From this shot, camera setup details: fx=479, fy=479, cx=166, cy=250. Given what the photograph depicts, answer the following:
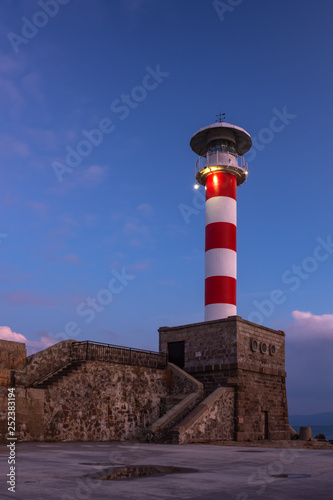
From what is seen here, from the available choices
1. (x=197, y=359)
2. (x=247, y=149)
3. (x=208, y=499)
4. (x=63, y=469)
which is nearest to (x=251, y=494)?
(x=208, y=499)

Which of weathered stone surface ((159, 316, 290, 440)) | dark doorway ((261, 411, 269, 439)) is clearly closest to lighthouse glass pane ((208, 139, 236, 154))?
weathered stone surface ((159, 316, 290, 440))

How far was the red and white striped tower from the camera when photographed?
25844 millimetres

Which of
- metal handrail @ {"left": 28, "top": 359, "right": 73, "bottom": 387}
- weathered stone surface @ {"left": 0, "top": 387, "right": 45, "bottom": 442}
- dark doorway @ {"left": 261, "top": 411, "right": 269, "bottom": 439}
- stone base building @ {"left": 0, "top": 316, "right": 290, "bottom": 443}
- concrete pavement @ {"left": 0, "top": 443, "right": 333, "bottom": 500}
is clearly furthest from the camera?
dark doorway @ {"left": 261, "top": 411, "right": 269, "bottom": 439}

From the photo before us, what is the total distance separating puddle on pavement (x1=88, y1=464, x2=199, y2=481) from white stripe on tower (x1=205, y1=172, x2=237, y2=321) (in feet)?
59.2

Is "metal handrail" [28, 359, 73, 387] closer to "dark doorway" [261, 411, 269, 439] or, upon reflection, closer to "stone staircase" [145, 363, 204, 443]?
"stone staircase" [145, 363, 204, 443]

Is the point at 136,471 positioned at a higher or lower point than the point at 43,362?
lower

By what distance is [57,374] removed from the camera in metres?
16.5

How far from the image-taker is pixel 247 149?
31.5 metres

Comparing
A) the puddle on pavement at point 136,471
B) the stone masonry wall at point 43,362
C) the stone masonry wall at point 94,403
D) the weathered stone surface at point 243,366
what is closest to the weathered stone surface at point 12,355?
the stone masonry wall at point 43,362

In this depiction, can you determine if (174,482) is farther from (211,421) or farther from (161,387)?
(161,387)

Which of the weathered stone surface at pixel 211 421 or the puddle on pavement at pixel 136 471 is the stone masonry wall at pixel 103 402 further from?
the puddle on pavement at pixel 136 471

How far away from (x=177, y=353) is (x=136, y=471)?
1649 cm

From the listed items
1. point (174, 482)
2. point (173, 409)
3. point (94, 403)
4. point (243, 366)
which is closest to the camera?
point (174, 482)

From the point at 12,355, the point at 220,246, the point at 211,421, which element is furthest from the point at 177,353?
the point at 12,355
